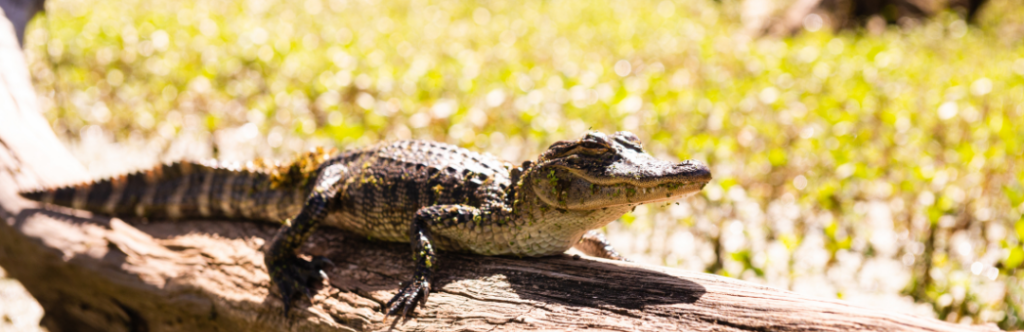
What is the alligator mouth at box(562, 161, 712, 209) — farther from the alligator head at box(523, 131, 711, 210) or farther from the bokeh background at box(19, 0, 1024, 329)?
the bokeh background at box(19, 0, 1024, 329)

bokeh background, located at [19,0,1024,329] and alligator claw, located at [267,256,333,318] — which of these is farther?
bokeh background, located at [19,0,1024,329]

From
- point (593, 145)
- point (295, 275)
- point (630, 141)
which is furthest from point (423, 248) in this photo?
point (630, 141)

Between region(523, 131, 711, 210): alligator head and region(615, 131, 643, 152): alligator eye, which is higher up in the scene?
region(615, 131, 643, 152): alligator eye

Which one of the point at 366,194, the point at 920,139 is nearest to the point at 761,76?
the point at 920,139

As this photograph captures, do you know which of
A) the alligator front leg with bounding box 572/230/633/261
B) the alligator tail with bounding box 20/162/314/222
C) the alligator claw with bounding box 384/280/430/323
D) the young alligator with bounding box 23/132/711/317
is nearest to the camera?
the young alligator with bounding box 23/132/711/317

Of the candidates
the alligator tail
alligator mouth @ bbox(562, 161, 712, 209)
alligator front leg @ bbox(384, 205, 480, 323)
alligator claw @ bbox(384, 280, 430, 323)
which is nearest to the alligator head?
alligator mouth @ bbox(562, 161, 712, 209)

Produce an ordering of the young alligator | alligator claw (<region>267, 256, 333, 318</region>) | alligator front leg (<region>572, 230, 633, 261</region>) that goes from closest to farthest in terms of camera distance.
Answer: the young alligator
alligator claw (<region>267, 256, 333, 318</region>)
alligator front leg (<region>572, 230, 633, 261</region>)

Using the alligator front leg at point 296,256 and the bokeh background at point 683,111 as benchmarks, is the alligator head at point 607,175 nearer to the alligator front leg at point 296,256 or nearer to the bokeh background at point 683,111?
the bokeh background at point 683,111

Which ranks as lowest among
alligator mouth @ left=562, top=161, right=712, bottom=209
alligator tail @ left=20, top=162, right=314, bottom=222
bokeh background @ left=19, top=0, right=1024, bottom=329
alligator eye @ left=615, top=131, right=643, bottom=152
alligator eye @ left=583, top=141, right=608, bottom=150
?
alligator tail @ left=20, top=162, right=314, bottom=222
